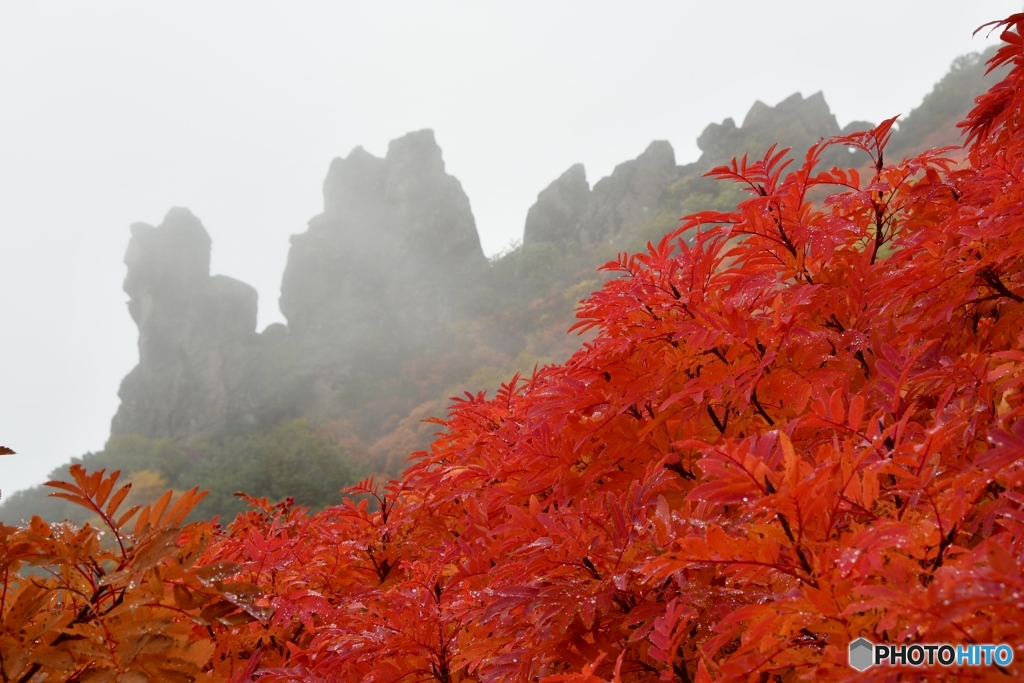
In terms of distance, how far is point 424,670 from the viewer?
108 cm

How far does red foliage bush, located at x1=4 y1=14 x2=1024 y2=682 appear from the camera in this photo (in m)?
0.57

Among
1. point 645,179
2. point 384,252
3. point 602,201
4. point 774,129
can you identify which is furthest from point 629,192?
point 384,252

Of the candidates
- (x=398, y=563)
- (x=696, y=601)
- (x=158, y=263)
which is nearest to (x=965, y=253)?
(x=696, y=601)

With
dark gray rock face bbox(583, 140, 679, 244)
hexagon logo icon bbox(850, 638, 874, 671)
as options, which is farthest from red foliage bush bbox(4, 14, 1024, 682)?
dark gray rock face bbox(583, 140, 679, 244)

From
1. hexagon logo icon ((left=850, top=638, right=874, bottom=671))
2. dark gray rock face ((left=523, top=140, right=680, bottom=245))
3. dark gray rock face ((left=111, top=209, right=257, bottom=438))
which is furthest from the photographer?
dark gray rock face ((left=523, top=140, right=680, bottom=245))

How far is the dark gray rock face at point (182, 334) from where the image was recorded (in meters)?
22.3

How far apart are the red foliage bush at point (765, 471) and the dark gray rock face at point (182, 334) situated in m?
23.2

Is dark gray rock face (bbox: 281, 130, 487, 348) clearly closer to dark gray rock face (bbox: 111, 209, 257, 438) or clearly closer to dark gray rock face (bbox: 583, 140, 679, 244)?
dark gray rock face (bbox: 111, 209, 257, 438)

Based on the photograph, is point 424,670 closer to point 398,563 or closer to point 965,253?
point 398,563

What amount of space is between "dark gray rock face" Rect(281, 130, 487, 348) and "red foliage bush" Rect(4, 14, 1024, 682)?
20.9 meters

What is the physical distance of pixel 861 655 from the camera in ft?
1.77

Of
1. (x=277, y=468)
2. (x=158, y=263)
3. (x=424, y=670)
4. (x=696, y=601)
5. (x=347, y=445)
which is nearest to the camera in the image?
(x=696, y=601)

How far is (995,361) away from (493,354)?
16.1 m

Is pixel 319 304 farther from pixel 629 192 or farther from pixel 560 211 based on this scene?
pixel 629 192
